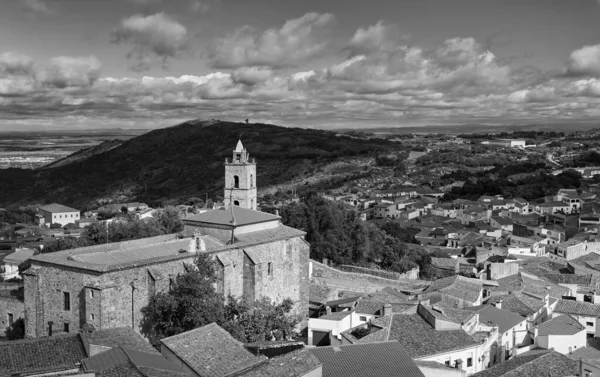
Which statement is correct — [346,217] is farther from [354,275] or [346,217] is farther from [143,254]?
[143,254]

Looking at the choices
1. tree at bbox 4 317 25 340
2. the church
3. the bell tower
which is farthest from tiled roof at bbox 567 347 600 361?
tree at bbox 4 317 25 340

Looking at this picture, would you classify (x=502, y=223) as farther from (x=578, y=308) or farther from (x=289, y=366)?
(x=289, y=366)

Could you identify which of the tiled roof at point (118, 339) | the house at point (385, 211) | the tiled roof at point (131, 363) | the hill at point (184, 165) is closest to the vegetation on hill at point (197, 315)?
the tiled roof at point (118, 339)

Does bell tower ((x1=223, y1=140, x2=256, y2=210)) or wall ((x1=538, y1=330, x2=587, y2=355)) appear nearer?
wall ((x1=538, y1=330, x2=587, y2=355))

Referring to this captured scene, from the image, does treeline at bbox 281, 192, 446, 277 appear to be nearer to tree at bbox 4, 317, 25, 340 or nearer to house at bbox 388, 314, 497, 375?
house at bbox 388, 314, 497, 375

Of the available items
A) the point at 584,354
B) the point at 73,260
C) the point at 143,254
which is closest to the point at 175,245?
the point at 143,254

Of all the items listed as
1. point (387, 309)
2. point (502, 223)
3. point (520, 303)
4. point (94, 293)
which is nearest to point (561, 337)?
point (520, 303)
